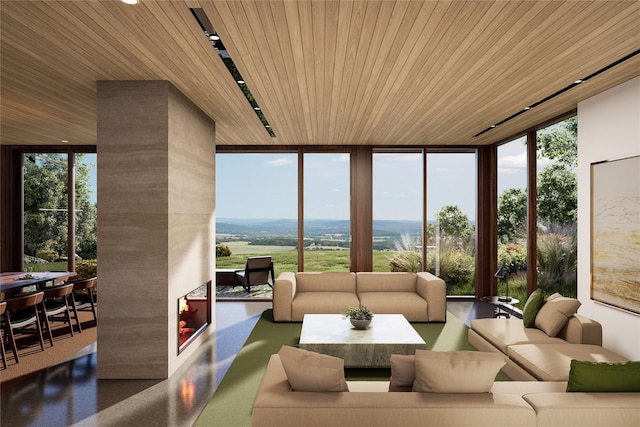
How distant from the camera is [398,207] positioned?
7.45 meters

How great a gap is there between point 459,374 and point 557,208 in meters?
4.06

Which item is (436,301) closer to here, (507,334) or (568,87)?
(507,334)

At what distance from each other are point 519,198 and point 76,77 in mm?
6131

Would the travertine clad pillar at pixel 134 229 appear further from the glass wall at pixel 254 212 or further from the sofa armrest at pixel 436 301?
the glass wall at pixel 254 212

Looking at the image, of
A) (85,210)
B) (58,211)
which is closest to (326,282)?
(85,210)

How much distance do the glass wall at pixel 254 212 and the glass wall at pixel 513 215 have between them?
3.78 meters

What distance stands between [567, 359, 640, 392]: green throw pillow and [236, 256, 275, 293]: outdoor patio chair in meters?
5.61

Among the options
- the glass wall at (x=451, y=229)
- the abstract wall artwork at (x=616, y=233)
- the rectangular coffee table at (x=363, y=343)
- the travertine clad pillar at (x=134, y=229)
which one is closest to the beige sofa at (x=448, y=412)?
the rectangular coffee table at (x=363, y=343)

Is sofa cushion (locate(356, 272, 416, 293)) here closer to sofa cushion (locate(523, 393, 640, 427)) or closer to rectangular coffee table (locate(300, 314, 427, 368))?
rectangular coffee table (locate(300, 314, 427, 368))

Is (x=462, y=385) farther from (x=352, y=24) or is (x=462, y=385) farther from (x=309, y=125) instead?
(x=309, y=125)

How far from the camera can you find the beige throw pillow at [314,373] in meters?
2.16

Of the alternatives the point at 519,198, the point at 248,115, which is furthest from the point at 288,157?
the point at 519,198

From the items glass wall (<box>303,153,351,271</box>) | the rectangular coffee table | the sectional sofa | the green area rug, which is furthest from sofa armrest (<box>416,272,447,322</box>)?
glass wall (<box>303,153,351,271</box>)

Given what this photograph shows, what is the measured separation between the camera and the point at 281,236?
27.9 ft
